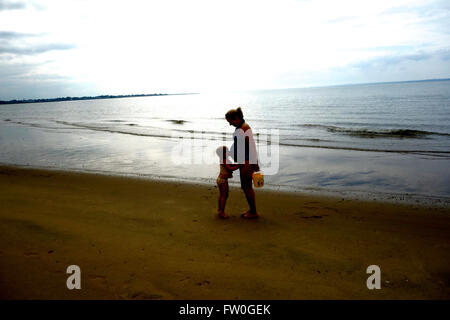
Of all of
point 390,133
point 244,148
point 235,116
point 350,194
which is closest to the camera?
point 235,116

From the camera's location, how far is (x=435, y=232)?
4973mm

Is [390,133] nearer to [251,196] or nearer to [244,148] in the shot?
[251,196]

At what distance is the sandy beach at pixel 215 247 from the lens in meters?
3.23

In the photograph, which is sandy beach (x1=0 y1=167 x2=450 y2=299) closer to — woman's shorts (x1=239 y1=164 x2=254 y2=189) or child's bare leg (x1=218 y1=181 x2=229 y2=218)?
child's bare leg (x1=218 y1=181 x2=229 y2=218)

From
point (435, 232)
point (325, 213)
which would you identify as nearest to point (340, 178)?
point (325, 213)

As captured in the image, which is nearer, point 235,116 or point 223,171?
point 235,116

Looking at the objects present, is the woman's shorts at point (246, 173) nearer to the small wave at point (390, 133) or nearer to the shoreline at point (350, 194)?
the shoreline at point (350, 194)

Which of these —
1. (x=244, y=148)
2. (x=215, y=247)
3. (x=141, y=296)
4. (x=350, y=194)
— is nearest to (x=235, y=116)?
(x=244, y=148)

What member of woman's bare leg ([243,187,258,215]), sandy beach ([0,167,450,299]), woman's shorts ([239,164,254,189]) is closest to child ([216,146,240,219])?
woman's shorts ([239,164,254,189])

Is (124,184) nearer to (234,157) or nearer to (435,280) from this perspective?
(234,157)

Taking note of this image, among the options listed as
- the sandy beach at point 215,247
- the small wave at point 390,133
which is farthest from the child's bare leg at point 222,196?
the small wave at point 390,133

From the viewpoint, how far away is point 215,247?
4.27 m

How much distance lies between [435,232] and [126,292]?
15.8 feet

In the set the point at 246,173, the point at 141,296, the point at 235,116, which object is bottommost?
the point at 141,296
